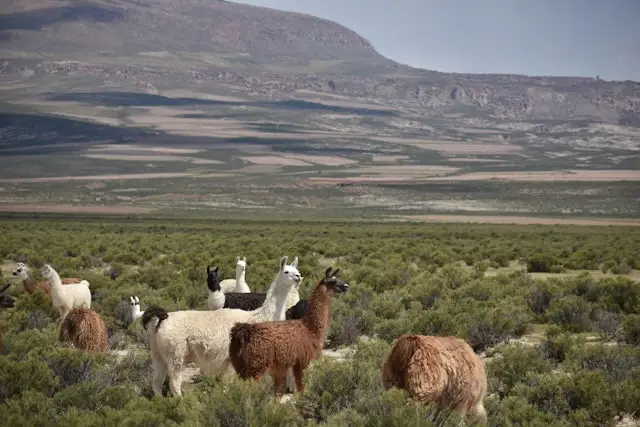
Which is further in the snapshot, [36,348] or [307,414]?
[36,348]

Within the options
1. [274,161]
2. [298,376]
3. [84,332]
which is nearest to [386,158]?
[274,161]

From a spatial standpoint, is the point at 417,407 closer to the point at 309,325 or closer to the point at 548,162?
the point at 309,325

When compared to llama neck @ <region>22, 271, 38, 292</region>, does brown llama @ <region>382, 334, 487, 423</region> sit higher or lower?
higher

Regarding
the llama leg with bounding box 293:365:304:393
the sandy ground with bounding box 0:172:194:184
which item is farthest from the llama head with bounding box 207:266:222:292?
the sandy ground with bounding box 0:172:194:184

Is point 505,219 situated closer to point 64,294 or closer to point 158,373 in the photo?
point 64,294

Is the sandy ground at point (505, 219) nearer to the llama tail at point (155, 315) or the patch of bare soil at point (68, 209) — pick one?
the patch of bare soil at point (68, 209)

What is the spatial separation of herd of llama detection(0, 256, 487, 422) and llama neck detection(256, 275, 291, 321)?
12mm

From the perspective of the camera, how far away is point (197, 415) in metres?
7.76

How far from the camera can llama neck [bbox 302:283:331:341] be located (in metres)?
9.45

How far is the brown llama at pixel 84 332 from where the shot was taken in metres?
11.3

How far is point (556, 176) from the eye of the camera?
130625 millimetres

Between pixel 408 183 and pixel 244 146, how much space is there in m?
80.8

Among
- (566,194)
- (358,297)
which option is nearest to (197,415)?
(358,297)

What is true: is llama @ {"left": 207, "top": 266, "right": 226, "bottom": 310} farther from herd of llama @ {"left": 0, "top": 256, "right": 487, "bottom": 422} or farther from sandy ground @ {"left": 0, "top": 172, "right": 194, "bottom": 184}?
sandy ground @ {"left": 0, "top": 172, "right": 194, "bottom": 184}
